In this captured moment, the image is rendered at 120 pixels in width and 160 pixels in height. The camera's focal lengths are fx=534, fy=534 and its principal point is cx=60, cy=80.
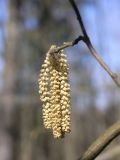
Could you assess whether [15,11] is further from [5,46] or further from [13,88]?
[13,88]

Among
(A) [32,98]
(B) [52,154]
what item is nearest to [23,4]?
(A) [32,98]

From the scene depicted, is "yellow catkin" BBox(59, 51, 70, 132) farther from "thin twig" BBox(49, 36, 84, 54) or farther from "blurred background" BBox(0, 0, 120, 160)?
"blurred background" BBox(0, 0, 120, 160)

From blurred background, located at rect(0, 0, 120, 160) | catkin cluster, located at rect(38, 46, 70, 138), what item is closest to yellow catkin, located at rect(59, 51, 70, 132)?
catkin cluster, located at rect(38, 46, 70, 138)

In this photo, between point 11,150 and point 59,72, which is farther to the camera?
point 11,150

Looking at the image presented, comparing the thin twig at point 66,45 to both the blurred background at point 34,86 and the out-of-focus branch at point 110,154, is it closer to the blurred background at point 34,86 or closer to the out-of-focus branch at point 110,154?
the out-of-focus branch at point 110,154

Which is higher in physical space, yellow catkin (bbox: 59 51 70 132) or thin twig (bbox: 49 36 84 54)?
thin twig (bbox: 49 36 84 54)
